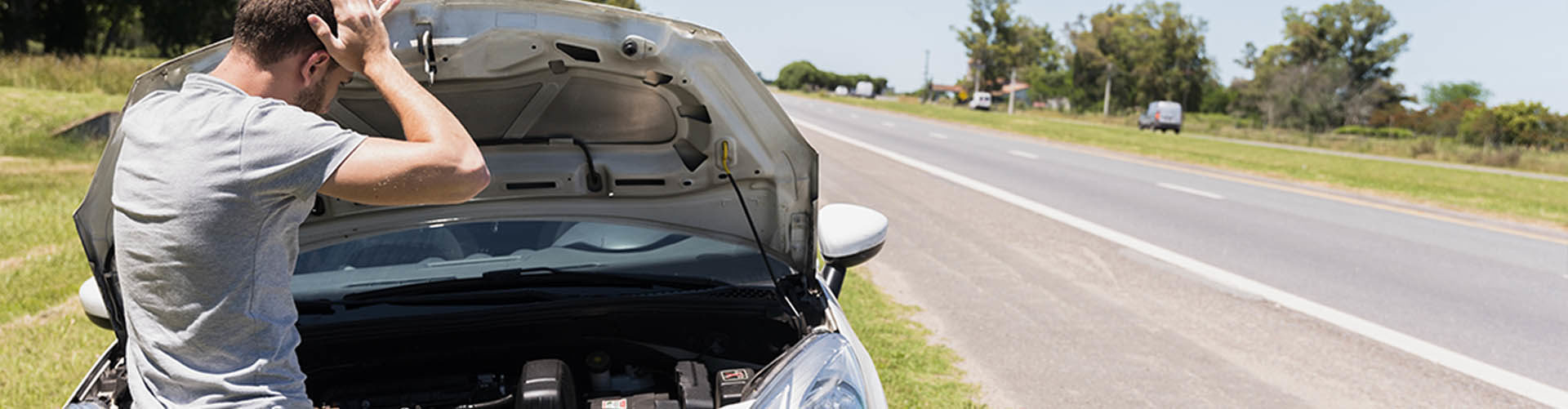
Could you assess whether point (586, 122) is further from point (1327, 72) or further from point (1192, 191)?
point (1327, 72)

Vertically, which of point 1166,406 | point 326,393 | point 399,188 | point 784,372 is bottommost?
point 1166,406

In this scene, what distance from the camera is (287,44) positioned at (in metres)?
1.53

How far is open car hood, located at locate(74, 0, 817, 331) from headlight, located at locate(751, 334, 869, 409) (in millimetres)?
659

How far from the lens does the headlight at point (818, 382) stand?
6.36 feet

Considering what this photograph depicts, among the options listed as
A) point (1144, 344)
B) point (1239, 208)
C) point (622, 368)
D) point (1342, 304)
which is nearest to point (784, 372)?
point (622, 368)

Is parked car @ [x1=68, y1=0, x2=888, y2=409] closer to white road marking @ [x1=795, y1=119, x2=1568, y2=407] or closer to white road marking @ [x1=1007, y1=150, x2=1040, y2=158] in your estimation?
white road marking @ [x1=795, y1=119, x2=1568, y2=407]

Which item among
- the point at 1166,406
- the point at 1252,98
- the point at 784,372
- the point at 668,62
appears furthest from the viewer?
the point at 1252,98

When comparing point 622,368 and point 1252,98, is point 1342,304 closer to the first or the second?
point 622,368

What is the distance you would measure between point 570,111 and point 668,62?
1.65 feet

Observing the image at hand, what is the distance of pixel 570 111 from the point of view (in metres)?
2.66

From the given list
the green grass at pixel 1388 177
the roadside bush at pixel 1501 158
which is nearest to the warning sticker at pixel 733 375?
the green grass at pixel 1388 177

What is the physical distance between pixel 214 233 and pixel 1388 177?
62.4 ft

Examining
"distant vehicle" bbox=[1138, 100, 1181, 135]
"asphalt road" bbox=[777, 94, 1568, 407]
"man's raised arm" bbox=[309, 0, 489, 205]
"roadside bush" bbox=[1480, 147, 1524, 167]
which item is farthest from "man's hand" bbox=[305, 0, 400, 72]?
"distant vehicle" bbox=[1138, 100, 1181, 135]

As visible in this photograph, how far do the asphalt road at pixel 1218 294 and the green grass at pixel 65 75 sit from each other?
639 inches
